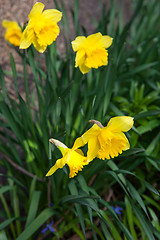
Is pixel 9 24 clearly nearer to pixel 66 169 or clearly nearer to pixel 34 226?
pixel 66 169

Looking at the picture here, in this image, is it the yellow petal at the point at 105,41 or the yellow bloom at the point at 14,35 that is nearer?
the yellow petal at the point at 105,41

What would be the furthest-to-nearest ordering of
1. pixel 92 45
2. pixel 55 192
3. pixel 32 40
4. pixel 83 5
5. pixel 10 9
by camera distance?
pixel 83 5 < pixel 10 9 < pixel 55 192 < pixel 92 45 < pixel 32 40

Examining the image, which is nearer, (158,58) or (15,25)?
(15,25)

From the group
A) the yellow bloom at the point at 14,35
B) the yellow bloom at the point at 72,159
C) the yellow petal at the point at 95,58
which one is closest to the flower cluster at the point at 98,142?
the yellow bloom at the point at 72,159

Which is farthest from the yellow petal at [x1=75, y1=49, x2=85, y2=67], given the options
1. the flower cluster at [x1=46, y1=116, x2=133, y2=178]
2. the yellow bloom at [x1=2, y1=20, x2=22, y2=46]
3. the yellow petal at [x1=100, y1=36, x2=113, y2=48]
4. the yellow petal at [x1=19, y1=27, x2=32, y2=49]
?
the yellow bloom at [x1=2, y1=20, x2=22, y2=46]

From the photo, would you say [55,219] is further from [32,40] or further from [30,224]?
[32,40]

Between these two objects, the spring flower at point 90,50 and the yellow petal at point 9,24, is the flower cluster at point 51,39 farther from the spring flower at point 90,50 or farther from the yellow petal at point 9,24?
the yellow petal at point 9,24

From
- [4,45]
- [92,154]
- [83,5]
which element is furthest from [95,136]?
[83,5]
